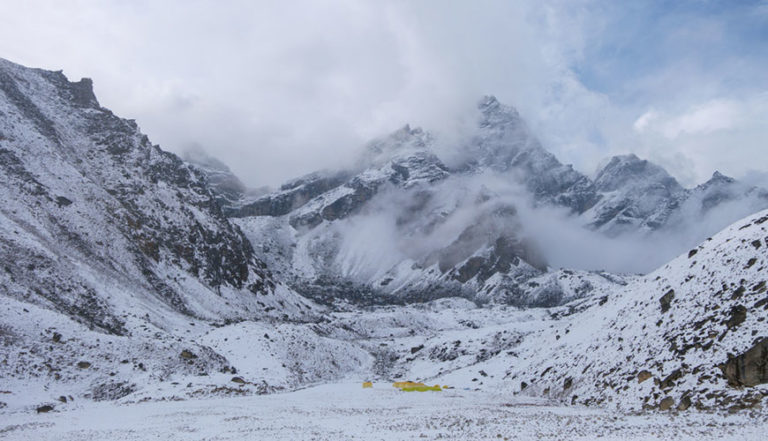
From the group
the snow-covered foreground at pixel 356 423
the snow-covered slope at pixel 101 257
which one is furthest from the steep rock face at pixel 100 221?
the snow-covered foreground at pixel 356 423

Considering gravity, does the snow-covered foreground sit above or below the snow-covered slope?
below

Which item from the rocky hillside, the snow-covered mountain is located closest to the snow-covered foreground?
the rocky hillside

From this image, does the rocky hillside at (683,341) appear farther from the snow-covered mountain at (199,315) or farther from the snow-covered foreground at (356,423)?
the snow-covered foreground at (356,423)

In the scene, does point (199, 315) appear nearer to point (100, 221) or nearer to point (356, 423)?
point (100, 221)

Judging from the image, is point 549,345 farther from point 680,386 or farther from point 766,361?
point 766,361

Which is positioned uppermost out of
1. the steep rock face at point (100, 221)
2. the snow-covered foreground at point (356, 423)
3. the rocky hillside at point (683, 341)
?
the steep rock face at point (100, 221)

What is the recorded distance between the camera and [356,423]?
31.2 meters

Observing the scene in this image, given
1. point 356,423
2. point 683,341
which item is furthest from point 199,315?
point 683,341

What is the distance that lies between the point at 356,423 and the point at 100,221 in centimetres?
10927

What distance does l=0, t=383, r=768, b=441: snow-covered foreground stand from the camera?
24047 millimetres

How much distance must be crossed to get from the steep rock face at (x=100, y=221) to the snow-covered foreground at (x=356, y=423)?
130ft

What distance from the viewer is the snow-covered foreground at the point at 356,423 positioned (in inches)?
947

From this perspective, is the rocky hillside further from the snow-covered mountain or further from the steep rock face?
the steep rock face

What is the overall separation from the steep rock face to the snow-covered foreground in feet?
130
